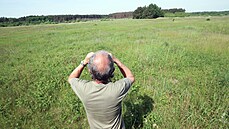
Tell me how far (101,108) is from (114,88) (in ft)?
0.88

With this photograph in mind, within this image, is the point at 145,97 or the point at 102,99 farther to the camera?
the point at 145,97

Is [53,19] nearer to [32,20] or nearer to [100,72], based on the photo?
[32,20]

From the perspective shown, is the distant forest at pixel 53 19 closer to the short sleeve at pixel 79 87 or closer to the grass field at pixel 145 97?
the grass field at pixel 145 97

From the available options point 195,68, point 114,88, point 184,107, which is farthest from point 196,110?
point 195,68

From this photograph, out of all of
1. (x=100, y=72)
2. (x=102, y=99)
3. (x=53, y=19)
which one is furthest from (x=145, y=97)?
(x=53, y=19)

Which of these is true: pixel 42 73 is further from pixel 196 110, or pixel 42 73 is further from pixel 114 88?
pixel 114 88

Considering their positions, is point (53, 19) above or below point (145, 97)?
above

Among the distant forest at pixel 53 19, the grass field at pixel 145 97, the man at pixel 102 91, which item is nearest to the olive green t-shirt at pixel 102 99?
the man at pixel 102 91

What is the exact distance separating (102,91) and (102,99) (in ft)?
0.29

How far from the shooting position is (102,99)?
204 cm

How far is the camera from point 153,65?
27.8ft

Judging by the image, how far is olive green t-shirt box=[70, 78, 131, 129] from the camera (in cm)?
204

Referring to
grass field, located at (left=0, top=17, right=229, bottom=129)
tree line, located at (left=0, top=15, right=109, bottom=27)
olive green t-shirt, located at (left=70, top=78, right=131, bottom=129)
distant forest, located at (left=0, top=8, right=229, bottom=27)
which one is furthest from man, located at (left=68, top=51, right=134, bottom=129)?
tree line, located at (left=0, top=15, right=109, bottom=27)

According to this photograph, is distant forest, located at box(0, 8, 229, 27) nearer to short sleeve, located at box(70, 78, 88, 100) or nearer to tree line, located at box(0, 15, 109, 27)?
tree line, located at box(0, 15, 109, 27)
